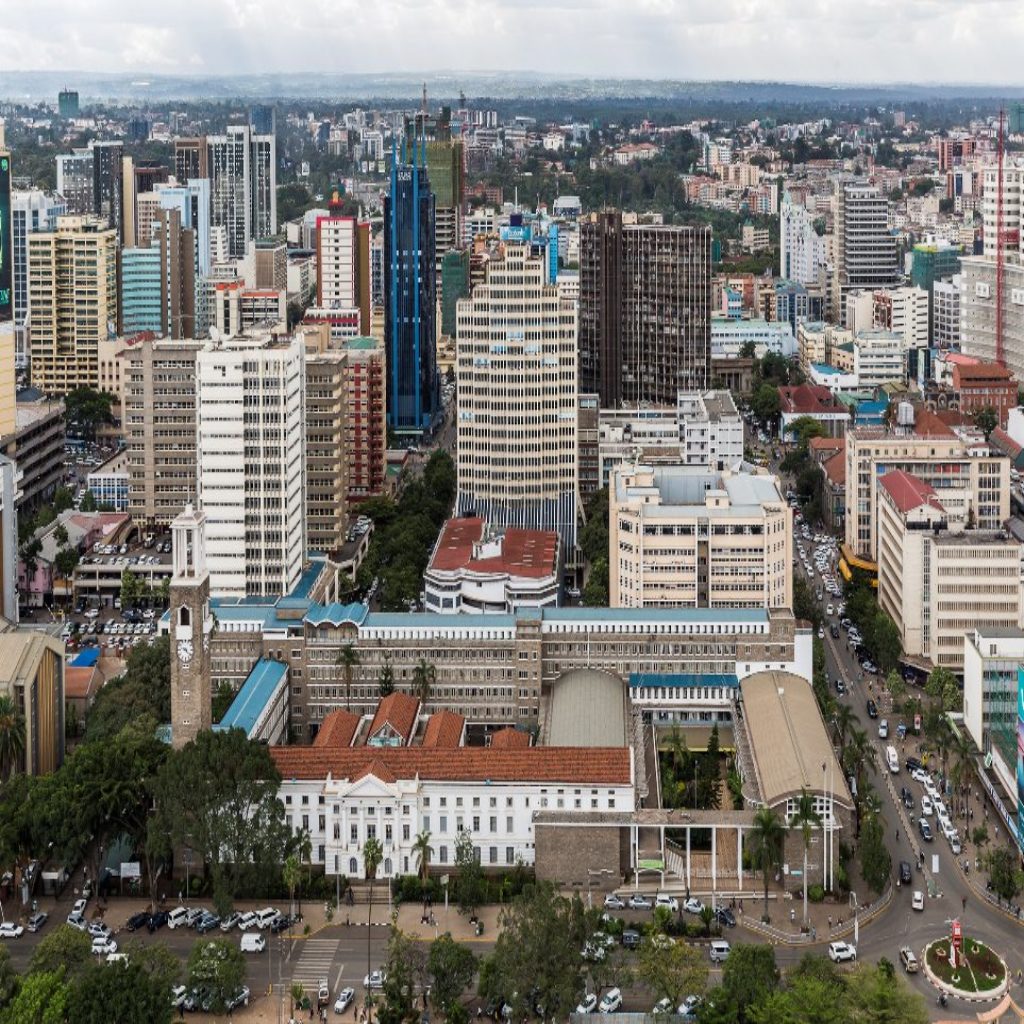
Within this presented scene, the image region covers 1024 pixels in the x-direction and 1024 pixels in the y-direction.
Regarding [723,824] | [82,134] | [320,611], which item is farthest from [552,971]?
[82,134]

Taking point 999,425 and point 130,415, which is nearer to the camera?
point 130,415

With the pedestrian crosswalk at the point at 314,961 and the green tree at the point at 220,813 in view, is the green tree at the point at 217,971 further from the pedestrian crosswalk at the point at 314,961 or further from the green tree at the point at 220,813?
the green tree at the point at 220,813

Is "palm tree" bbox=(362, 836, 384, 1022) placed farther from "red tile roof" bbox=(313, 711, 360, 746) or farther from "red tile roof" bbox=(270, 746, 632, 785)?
"red tile roof" bbox=(313, 711, 360, 746)

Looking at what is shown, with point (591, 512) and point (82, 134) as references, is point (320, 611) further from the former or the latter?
point (82, 134)

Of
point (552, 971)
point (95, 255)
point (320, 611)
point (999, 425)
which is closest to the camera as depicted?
point (552, 971)

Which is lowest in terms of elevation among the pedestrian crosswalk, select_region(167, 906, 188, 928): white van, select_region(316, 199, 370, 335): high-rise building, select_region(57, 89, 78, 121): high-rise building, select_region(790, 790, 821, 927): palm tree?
the pedestrian crosswalk

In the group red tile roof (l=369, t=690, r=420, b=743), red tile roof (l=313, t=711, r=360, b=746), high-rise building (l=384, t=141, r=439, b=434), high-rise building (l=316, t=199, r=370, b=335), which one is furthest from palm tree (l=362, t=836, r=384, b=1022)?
high-rise building (l=316, t=199, r=370, b=335)

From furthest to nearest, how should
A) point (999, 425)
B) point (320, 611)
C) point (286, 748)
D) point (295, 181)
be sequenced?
1. point (295, 181)
2. point (999, 425)
3. point (320, 611)
4. point (286, 748)
